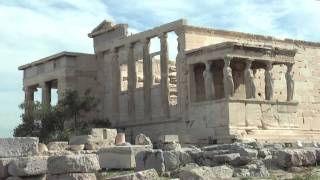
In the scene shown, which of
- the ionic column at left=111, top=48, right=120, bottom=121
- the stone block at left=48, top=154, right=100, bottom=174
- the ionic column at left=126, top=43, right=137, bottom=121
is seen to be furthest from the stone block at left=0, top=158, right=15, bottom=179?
the ionic column at left=111, top=48, right=120, bottom=121

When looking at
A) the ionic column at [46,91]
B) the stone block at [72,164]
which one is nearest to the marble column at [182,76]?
the ionic column at [46,91]

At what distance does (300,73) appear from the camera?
105 feet

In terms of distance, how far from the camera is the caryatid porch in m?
25.2

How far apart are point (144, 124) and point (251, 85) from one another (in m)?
6.45

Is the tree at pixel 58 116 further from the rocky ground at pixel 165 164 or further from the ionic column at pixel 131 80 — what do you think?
A: the rocky ground at pixel 165 164

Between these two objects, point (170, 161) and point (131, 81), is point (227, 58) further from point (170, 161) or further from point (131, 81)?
point (170, 161)

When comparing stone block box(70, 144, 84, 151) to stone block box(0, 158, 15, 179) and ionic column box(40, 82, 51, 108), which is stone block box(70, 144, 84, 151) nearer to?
stone block box(0, 158, 15, 179)

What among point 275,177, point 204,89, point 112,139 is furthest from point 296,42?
point 275,177

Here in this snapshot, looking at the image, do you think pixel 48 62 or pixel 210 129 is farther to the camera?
pixel 48 62

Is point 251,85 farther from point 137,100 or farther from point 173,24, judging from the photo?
point 137,100

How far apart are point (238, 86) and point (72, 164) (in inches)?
760

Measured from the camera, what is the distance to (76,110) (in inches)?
1204

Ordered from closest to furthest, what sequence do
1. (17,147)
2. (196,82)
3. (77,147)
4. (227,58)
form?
1. (17,147)
2. (77,147)
3. (227,58)
4. (196,82)

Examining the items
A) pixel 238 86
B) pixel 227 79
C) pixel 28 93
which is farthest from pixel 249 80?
pixel 28 93
